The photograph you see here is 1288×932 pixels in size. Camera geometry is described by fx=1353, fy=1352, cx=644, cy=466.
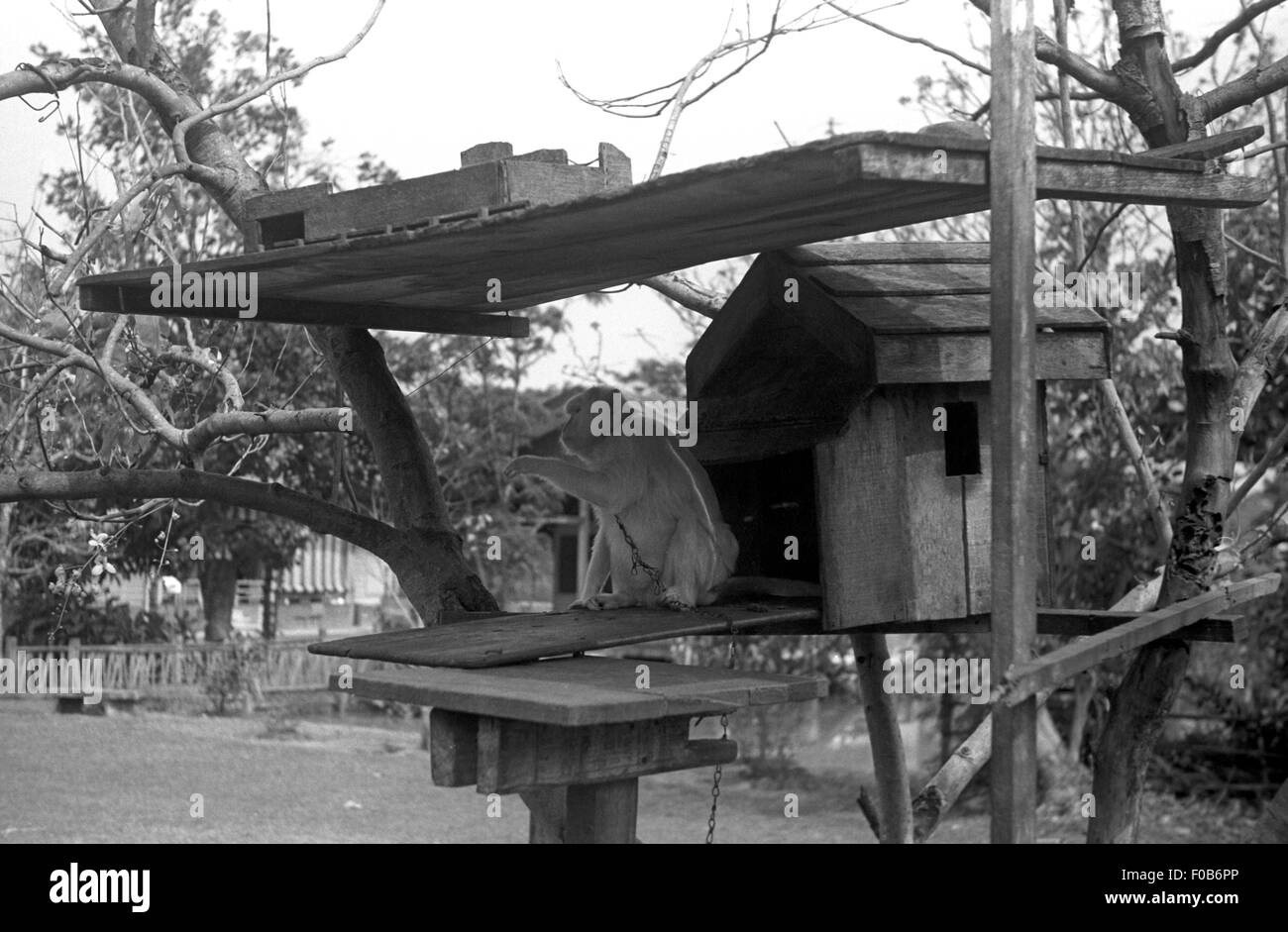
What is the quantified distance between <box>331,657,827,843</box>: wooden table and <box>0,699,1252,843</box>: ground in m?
8.75

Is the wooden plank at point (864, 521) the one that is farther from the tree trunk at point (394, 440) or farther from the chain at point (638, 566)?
the tree trunk at point (394, 440)

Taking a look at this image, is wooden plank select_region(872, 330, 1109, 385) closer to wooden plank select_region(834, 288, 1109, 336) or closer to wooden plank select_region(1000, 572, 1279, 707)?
wooden plank select_region(834, 288, 1109, 336)

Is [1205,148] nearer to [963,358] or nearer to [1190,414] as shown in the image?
[963,358]

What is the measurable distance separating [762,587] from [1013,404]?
1.78 metres

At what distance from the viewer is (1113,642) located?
3795mm

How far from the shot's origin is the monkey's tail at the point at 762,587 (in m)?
4.87

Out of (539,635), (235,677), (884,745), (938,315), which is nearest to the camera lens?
(539,635)

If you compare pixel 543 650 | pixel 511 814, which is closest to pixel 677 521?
pixel 543 650

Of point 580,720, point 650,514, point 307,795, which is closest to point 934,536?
point 650,514

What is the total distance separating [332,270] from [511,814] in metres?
11.6

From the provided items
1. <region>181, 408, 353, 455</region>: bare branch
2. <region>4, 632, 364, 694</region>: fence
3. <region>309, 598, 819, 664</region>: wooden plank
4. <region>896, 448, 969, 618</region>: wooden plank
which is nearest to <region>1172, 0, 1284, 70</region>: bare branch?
<region>896, 448, 969, 618</region>: wooden plank

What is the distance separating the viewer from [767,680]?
11.7 ft

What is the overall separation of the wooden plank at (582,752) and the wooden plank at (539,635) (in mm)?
273
